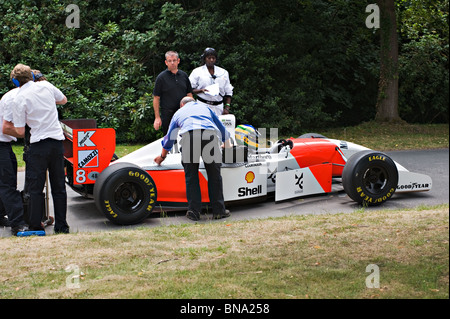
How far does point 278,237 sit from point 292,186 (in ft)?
7.76

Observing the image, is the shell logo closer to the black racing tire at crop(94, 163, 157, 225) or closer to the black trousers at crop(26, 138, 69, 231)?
the black racing tire at crop(94, 163, 157, 225)

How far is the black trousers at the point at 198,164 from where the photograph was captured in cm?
759

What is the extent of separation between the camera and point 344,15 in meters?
20.5

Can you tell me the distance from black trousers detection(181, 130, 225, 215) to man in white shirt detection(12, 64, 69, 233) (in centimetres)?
150

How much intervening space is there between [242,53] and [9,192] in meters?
11.4

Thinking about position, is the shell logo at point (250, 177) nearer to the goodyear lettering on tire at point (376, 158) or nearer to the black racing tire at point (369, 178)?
the black racing tire at point (369, 178)

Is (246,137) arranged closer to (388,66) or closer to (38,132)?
(38,132)

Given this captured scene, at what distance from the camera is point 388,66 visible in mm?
18844

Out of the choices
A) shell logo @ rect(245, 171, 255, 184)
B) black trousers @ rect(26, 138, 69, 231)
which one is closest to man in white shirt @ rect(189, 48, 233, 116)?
shell logo @ rect(245, 171, 255, 184)

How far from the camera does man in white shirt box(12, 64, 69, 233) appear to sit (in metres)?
6.71

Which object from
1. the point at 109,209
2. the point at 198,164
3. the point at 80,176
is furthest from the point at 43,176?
the point at 198,164

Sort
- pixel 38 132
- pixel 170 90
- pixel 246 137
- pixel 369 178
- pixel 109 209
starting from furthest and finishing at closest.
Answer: pixel 170 90
pixel 246 137
pixel 369 178
pixel 109 209
pixel 38 132
